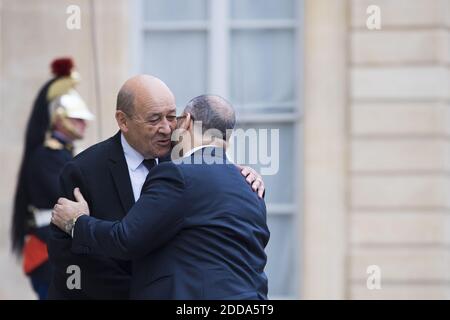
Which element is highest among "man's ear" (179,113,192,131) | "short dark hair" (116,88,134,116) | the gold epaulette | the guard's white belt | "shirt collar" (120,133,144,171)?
"short dark hair" (116,88,134,116)

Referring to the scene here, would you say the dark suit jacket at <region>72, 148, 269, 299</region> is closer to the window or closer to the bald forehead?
the bald forehead

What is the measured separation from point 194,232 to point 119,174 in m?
0.62

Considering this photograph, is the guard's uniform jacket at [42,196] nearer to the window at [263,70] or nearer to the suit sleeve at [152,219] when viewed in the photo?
the window at [263,70]

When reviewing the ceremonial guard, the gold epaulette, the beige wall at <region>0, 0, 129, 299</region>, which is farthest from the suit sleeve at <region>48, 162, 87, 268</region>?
the beige wall at <region>0, 0, 129, 299</region>

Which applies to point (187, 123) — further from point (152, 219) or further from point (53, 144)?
point (53, 144)

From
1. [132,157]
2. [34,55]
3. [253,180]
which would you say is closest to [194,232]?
[253,180]

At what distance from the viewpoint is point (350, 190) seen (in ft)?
30.5

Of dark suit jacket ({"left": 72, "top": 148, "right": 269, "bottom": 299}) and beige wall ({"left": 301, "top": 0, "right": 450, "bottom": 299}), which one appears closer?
dark suit jacket ({"left": 72, "top": 148, "right": 269, "bottom": 299})

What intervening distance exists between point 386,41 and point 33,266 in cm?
297

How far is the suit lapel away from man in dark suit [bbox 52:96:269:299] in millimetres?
335

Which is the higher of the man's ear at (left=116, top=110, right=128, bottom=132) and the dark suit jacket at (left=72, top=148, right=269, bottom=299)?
the man's ear at (left=116, top=110, right=128, bottom=132)

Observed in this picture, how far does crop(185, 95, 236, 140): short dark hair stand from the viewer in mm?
4789

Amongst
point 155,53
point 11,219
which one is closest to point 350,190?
point 155,53
